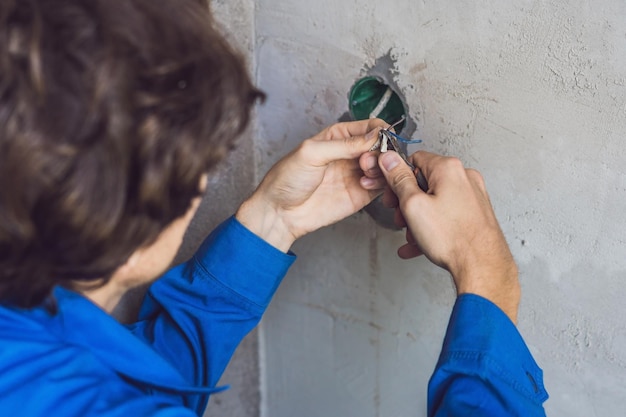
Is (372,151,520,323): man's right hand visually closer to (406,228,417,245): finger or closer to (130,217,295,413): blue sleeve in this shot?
(406,228,417,245): finger

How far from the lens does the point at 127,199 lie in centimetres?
65

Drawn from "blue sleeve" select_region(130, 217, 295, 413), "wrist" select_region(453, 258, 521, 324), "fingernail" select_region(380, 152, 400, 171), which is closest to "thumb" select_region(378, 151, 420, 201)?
"fingernail" select_region(380, 152, 400, 171)

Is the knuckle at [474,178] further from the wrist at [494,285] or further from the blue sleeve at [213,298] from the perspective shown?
the blue sleeve at [213,298]

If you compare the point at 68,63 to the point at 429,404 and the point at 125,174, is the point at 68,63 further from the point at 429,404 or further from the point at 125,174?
the point at 429,404

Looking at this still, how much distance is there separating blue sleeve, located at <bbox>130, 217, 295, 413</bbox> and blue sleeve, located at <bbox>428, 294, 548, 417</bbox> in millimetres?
350

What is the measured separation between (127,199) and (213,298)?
1.38 feet

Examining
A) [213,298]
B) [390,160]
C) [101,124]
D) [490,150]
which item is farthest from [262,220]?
[101,124]

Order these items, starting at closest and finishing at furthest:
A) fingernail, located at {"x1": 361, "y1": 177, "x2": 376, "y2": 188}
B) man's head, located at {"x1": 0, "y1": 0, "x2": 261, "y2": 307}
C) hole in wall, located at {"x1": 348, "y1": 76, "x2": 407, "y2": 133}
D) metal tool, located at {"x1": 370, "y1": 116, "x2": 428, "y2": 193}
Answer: man's head, located at {"x1": 0, "y1": 0, "x2": 261, "y2": 307}, metal tool, located at {"x1": 370, "y1": 116, "x2": 428, "y2": 193}, fingernail, located at {"x1": 361, "y1": 177, "x2": 376, "y2": 188}, hole in wall, located at {"x1": 348, "y1": 76, "x2": 407, "y2": 133}

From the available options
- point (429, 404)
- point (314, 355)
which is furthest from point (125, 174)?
point (314, 355)

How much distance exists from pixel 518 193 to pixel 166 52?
608mm

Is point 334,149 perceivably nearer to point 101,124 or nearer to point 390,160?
point 390,160

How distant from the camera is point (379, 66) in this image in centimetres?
111

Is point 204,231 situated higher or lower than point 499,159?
lower

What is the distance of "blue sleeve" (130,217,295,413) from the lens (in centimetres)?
104
